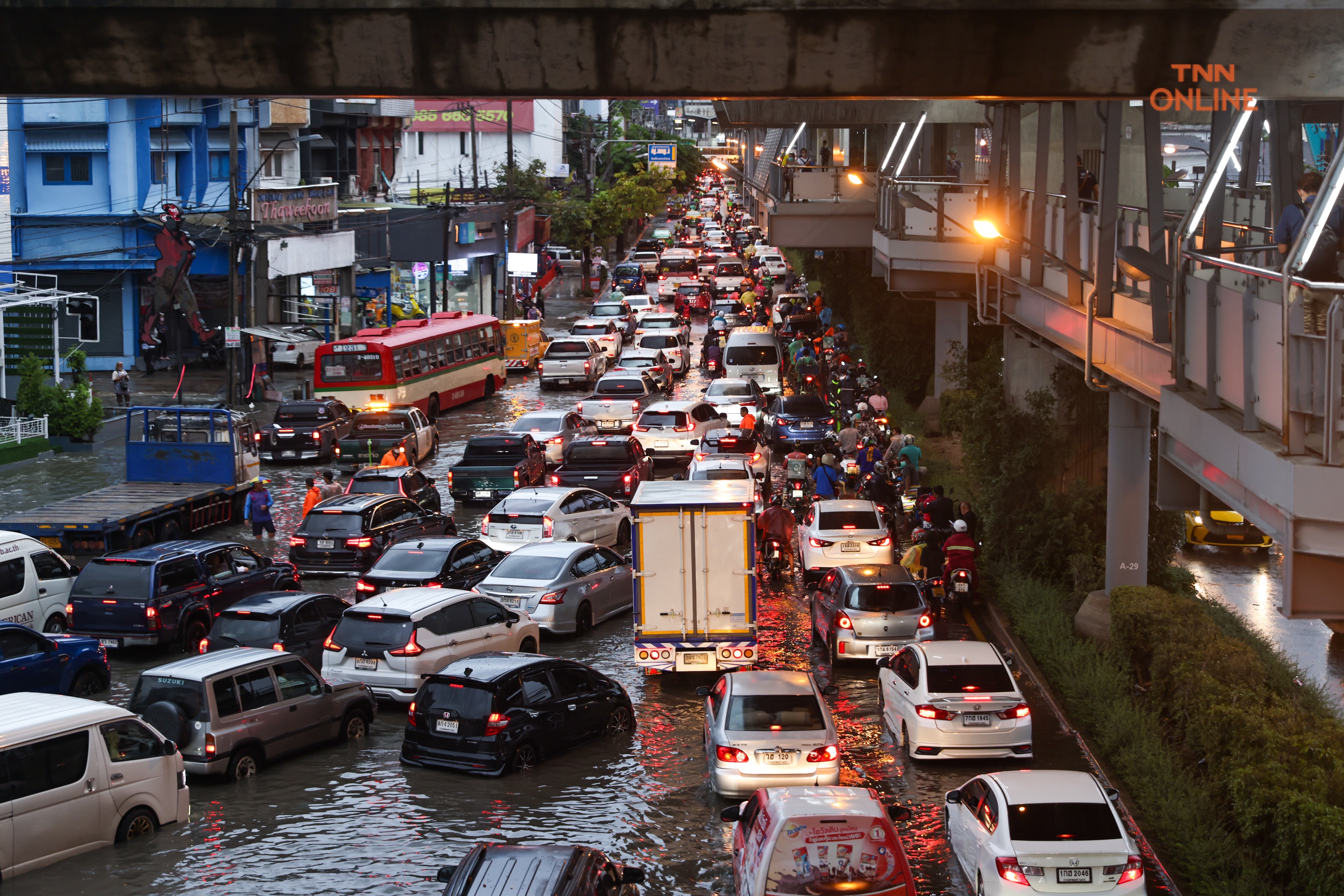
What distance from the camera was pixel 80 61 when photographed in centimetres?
1182

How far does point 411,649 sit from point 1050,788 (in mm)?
8954

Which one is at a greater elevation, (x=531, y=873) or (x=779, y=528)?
(x=531, y=873)

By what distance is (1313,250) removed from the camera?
10.3 metres

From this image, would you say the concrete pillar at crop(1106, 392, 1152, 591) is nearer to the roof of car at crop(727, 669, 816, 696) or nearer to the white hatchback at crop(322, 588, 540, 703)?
the roof of car at crop(727, 669, 816, 696)

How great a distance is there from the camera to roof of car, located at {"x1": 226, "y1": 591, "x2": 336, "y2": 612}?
66.8 feet

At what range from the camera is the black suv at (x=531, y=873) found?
34.2 feet

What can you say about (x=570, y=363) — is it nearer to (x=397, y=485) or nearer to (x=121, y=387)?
(x=121, y=387)

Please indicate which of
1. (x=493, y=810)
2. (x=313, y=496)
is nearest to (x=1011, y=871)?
(x=493, y=810)

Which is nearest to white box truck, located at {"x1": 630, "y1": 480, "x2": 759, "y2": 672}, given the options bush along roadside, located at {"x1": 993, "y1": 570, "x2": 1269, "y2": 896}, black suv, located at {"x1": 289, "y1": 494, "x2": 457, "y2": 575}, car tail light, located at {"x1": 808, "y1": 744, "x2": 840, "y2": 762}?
bush along roadside, located at {"x1": 993, "y1": 570, "x2": 1269, "y2": 896}

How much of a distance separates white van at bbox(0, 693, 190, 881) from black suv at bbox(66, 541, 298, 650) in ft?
21.4

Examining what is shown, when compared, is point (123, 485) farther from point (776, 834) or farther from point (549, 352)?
point (549, 352)

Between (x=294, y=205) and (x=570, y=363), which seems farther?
(x=294, y=205)

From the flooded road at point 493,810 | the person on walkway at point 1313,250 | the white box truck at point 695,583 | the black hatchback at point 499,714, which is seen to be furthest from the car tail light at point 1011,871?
the white box truck at point 695,583

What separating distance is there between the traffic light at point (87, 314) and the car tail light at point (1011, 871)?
46860 millimetres
